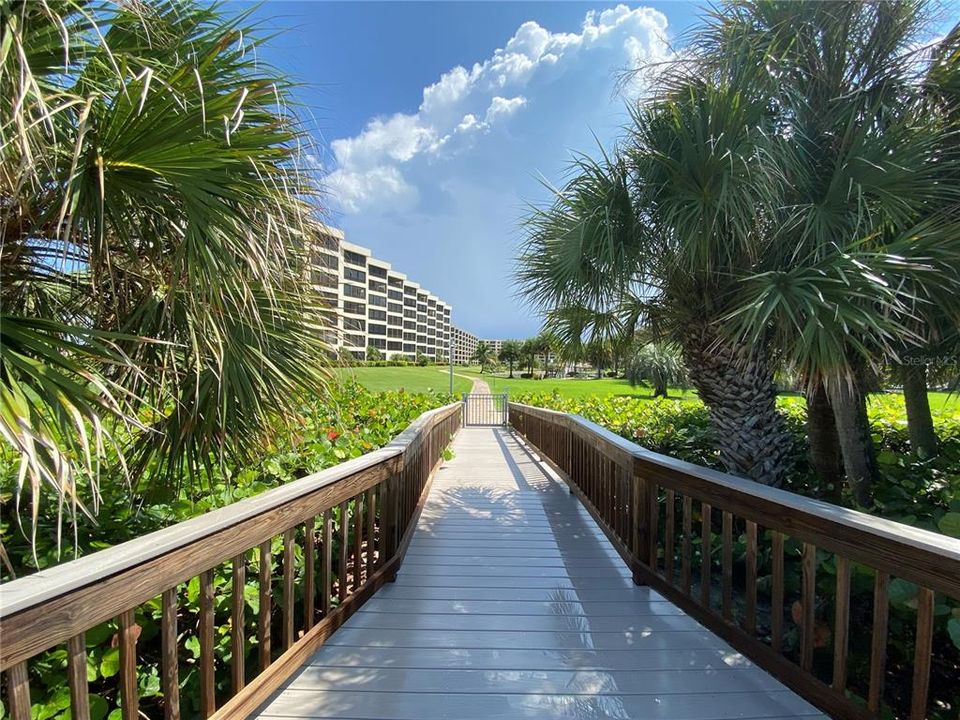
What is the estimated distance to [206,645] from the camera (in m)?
1.58

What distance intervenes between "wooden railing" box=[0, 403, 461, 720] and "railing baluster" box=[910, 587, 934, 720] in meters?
2.07

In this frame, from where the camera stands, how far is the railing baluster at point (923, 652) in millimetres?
1391

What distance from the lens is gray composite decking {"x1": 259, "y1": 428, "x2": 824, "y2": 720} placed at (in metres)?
1.82

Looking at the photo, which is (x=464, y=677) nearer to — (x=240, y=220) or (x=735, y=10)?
(x=240, y=220)

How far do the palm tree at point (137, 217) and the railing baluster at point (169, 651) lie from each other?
43 centimetres

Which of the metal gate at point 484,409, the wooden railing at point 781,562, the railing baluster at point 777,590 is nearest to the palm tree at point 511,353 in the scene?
the metal gate at point 484,409

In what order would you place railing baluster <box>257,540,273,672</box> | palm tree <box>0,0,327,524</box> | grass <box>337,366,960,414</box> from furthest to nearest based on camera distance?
grass <box>337,366,960,414</box> < railing baluster <box>257,540,273,672</box> < palm tree <box>0,0,327,524</box>

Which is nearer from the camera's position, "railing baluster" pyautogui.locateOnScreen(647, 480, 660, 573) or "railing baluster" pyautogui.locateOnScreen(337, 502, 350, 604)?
"railing baluster" pyautogui.locateOnScreen(337, 502, 350, 604)

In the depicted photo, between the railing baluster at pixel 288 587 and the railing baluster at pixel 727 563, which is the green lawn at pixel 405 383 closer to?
the railing baluster at pixel 288 587

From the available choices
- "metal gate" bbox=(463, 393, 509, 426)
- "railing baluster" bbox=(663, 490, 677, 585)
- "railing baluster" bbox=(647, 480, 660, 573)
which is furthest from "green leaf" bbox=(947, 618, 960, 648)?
"metal gate" bbox=(463, 393, 509, 426)

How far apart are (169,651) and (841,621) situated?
7.26ft

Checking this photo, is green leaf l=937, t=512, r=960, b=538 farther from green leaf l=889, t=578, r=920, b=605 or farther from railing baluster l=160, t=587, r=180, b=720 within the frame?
railing baluster l=160, t=587, r=180, b=720

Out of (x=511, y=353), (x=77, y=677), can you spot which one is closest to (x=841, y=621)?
(x=77, y=677)

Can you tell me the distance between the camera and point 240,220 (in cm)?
191
